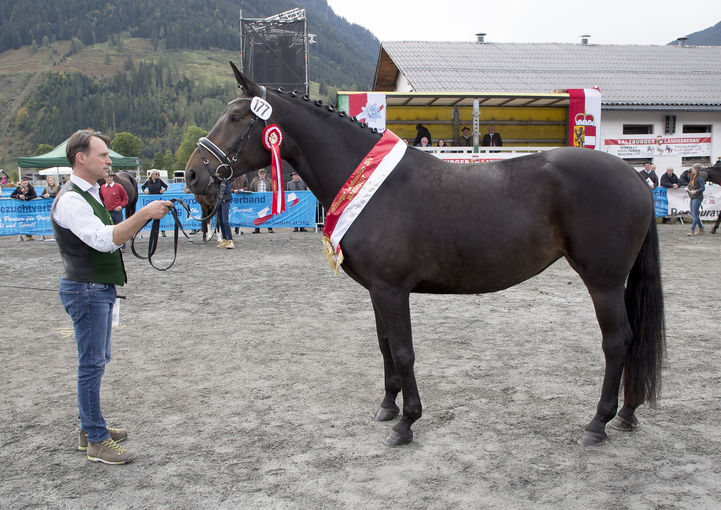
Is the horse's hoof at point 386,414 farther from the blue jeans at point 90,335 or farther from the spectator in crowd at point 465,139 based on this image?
the spectator in crowd at point 465,139

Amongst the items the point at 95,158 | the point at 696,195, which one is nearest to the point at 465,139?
the point at 696,195

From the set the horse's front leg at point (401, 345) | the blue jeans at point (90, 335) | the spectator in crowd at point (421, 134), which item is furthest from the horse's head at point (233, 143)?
the spectator in crowd at point (421, 134)

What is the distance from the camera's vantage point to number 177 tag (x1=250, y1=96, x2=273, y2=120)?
10.5 ft

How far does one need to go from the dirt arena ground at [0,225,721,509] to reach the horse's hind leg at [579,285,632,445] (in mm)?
126

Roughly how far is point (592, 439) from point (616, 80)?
23084 millimetres

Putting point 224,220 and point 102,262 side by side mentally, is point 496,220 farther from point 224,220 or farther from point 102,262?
point 224,220

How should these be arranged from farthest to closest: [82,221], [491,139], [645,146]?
1. [645,146]
2. [491,139]
3. [82,221]

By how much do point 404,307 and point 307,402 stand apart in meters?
1.13

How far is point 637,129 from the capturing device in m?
21.2

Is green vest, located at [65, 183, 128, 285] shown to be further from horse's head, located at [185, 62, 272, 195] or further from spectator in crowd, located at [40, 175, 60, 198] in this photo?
spectator in crowd, located at [40, 175, 60, 198]

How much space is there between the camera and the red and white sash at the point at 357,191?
3145mm

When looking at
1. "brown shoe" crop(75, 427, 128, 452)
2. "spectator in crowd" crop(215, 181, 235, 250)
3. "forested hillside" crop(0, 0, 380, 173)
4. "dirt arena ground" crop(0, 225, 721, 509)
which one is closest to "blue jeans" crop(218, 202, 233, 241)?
"spectator in crowd" crop(215, 181, 235, 250)

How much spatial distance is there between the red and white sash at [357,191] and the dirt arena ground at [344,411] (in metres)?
1.17

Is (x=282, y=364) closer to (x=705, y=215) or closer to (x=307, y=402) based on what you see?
(x=307, y=402)
